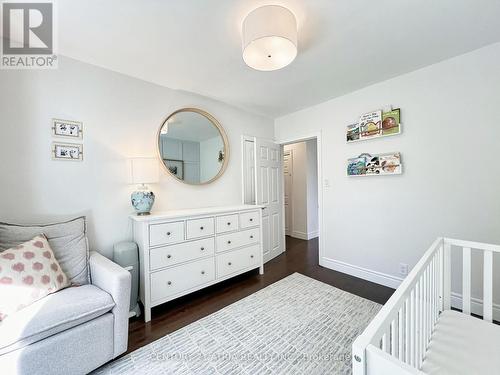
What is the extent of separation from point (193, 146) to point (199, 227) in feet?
3.51

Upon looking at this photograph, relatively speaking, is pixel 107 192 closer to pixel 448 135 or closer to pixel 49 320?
pixel 49 320

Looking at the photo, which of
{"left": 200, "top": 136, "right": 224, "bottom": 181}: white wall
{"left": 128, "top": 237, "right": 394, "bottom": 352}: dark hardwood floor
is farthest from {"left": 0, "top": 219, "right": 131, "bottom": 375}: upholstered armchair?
{"left": 200, "top": 136, "right": 224, "bottom": 181}: white wall

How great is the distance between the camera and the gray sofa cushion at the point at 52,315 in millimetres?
1109

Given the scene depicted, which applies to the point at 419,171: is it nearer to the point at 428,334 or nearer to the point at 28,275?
the point at 428,334

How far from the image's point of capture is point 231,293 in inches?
93.4

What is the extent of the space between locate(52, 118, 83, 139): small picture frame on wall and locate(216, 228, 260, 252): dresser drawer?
1676 millimetres

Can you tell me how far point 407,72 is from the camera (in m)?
2.23

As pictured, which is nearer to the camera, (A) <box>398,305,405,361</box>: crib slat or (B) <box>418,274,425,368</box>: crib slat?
(A) <box>398,305,405,361</box>: crib slat

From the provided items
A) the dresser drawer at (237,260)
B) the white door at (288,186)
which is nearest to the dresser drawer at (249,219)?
the dresser drawer at (237,260)

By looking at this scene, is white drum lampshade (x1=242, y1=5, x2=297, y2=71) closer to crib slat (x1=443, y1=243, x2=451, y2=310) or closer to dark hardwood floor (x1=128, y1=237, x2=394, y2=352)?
crib slat (x1=443, y1=243, x2=451, y2=310)

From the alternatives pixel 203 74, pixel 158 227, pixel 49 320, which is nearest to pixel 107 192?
pixel 158 227

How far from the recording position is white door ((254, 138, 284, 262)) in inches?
128

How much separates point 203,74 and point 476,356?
2.75 metres

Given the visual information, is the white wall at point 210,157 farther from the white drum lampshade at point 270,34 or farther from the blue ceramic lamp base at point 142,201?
the white drum lampshade at point 270,34
